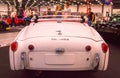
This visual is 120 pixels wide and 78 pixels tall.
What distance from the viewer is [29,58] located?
5340 millimetres

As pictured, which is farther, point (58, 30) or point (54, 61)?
point (58, 30)

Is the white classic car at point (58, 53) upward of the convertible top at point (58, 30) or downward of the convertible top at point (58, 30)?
downward

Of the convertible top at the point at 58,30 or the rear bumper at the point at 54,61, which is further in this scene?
the convertible top at the point at 58,30

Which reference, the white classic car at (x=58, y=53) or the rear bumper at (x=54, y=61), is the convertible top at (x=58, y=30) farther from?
the rear bumper at (x=54, y=61)

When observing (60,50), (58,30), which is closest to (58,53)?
(60,50)

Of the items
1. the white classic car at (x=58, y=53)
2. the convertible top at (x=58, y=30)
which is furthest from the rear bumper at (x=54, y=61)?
the convertible top at (x=58, y=30)

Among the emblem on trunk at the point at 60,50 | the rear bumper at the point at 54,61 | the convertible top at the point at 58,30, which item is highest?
the convertible top at the point at 58,30

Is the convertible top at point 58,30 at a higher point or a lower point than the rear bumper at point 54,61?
higher

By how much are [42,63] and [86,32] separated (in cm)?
115

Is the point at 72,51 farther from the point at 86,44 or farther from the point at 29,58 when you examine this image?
the point at 29,58

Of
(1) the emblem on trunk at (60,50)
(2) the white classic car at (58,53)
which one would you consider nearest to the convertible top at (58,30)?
(2) the white classic car at (58,53)

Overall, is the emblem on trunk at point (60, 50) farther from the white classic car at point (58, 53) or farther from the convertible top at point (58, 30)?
the convertible top at point (58, 30)

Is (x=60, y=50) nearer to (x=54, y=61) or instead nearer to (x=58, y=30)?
(x=54, y=61)

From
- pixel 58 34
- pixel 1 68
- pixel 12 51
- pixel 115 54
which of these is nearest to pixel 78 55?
pixel 58 34
